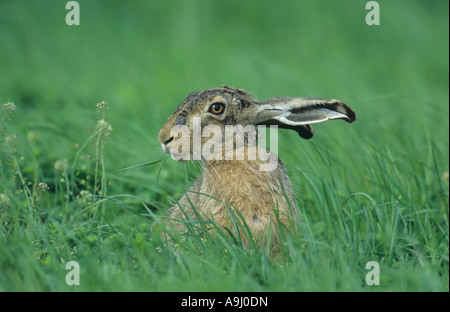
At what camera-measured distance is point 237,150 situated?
4.86m

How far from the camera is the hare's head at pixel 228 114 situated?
4.72 meters

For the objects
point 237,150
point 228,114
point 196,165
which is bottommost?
point 237,150

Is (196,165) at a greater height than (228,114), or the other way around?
(228,114)

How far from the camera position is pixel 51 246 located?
433cm

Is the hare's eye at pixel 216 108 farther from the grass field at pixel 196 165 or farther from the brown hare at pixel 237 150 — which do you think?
the grass field at pixel 196 165

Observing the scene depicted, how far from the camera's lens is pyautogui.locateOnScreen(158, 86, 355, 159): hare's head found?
15.5 feet

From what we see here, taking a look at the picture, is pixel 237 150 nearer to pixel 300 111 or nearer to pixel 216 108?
pixel 216 108

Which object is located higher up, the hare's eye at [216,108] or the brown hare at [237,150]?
the hare's eye at [216,108]

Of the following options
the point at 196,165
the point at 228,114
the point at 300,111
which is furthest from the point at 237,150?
the point at 196,165

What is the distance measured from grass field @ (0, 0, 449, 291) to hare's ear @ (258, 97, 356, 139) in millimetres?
424

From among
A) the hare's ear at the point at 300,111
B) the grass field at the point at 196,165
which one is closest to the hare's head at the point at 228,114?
the hare's ear at the point at 300,111

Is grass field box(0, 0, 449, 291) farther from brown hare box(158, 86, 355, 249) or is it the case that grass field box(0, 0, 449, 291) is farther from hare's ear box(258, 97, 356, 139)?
hare's ear box(258, 97, 356, 139)

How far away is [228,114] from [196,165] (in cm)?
88
